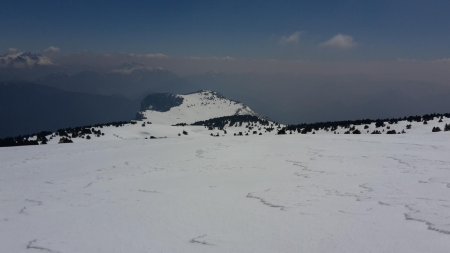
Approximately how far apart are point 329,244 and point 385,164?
950 cm

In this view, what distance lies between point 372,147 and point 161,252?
53.8ft

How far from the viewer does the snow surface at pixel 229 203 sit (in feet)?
24.3

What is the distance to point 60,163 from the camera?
17469 millimetres

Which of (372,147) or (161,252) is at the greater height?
(372,147)

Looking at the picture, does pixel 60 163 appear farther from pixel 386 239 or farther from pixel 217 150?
pixel 386 239

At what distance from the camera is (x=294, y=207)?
31.5 feet

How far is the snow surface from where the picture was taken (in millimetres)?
7414

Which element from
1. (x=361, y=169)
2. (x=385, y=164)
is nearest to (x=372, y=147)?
(x=385, y=164)

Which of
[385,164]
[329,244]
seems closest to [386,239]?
[329,244]

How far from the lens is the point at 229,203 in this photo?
10.1 meters

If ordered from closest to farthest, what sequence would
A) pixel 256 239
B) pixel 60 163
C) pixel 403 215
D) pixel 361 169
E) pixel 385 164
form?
1. pixel 256 239
2. pixel 403 215
3. pixel 361 169
4. pixel 385 164
5. pixel 60 163

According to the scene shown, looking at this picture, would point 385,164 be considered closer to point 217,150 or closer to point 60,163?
point 217,150

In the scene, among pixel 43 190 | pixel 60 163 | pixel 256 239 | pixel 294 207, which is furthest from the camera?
pixel 60 163

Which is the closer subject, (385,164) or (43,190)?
(43,190)
